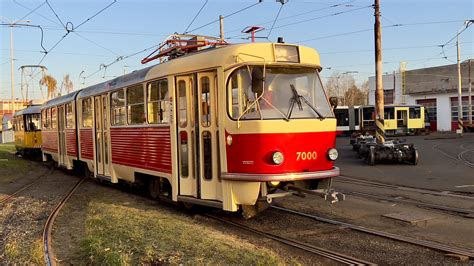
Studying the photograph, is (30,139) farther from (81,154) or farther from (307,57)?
(307,57)

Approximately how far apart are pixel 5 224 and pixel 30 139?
1896 centimetres

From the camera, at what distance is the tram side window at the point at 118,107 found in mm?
11555

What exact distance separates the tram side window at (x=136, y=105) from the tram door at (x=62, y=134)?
7.44 meters

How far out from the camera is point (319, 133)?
805 centimetres

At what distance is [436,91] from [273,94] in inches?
1985

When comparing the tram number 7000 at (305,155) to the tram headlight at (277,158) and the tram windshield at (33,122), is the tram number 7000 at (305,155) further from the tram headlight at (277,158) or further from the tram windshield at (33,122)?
the tram windshield at (33,122)

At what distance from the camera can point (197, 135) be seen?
8578 millimetres

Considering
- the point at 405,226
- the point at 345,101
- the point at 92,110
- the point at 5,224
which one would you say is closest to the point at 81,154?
the point at 92,110

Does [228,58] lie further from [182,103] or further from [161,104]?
[161,104]

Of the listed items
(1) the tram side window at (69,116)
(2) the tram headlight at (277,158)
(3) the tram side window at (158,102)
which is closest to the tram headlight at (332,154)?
(2) the tram headlight at (277,158)

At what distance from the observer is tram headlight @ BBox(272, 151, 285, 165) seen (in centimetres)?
753

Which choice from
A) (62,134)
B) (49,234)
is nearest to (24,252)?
(49,234)

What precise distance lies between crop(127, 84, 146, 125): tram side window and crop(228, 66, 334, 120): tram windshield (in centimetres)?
320

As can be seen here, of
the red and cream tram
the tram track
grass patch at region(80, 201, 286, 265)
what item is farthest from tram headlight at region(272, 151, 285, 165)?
the tram track
